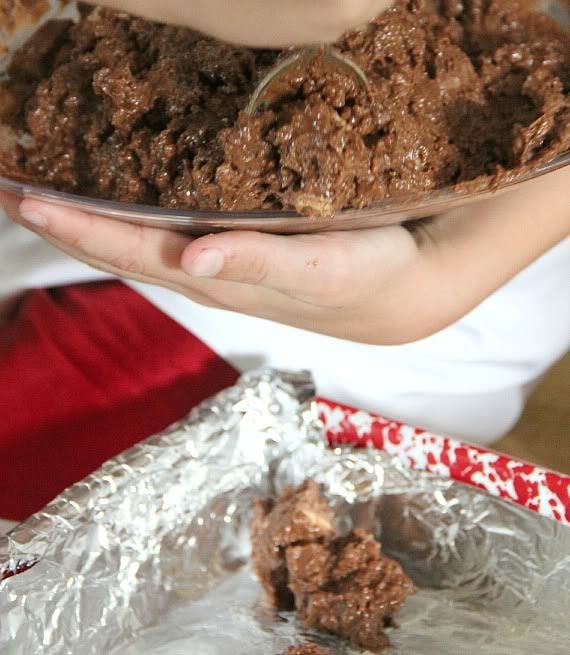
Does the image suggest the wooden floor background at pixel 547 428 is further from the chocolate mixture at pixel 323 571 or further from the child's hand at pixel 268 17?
the child's hand at pixel 268 17

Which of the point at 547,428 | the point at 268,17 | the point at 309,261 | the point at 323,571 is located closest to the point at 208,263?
the point at 309,261

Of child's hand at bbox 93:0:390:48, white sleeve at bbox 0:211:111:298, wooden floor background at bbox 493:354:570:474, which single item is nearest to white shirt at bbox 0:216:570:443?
white sleeve at bbox 0:211:111:298

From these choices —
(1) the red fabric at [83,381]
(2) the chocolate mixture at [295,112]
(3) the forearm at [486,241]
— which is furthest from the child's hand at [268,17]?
(1) the red fabric at [83,381]

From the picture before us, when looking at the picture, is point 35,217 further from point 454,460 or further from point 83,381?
point 454,460

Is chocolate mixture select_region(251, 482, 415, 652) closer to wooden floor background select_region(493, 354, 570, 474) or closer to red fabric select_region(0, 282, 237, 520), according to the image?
red fabric select_region(0, 282, 237, 520)

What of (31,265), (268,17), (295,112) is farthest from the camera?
(31,265)

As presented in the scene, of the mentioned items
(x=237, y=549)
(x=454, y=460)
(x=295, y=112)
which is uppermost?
(x=295, y=112)
